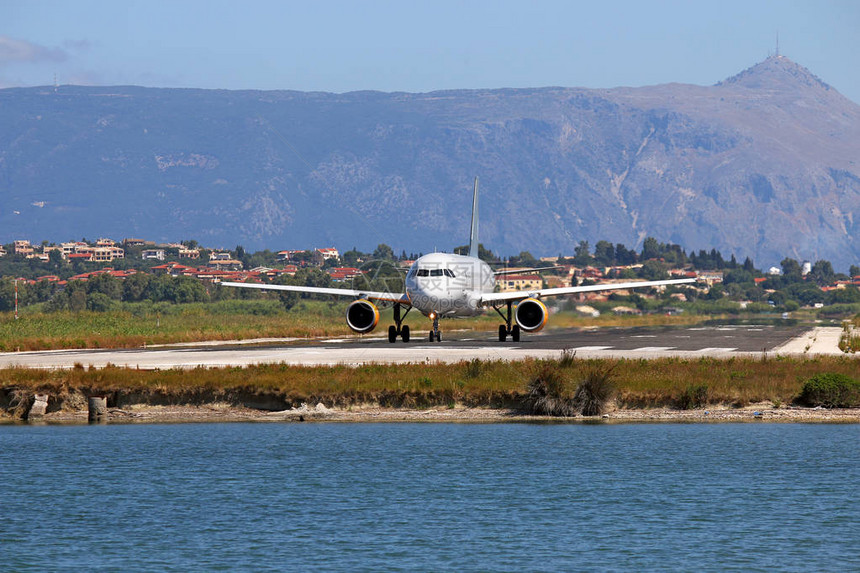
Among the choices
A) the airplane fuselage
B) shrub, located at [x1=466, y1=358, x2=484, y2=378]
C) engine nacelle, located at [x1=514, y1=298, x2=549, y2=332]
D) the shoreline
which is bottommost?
the shoreline

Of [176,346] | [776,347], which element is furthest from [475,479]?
[176,346]

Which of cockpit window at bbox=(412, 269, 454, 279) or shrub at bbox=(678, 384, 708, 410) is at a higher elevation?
cockpit window at bbox=(412, 269, 454, 279)

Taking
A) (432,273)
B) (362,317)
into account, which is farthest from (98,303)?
(432,273)

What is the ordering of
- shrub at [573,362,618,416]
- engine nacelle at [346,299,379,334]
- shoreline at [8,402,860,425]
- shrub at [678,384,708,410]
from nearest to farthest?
1. shoreline at [8,402,860,425]
2. shrub at [573,362,618,416]
3. shrub at [678,384,708,410]
4. engine nacelle at [346,299,379,334]

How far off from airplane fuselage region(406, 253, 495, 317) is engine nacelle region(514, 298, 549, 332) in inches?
103

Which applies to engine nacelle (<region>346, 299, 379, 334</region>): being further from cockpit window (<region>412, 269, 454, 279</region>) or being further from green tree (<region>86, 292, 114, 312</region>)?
green tree (<region>86, 292, 114, 312</region>)

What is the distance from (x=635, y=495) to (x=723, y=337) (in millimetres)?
55454

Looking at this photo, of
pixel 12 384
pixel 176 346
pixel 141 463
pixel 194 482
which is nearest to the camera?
pixel 194 482

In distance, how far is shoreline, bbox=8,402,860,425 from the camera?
4503cm

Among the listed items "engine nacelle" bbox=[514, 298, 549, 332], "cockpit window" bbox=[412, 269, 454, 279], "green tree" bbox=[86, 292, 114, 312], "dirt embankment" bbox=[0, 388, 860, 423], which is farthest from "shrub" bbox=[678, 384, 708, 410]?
"green tree" bbox=[86, 292, 114, 312]

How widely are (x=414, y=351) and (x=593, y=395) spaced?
75.9 feet

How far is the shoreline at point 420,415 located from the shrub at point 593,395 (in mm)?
318

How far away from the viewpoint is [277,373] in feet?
166

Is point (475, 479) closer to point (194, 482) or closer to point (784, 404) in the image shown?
point (194, 482)
